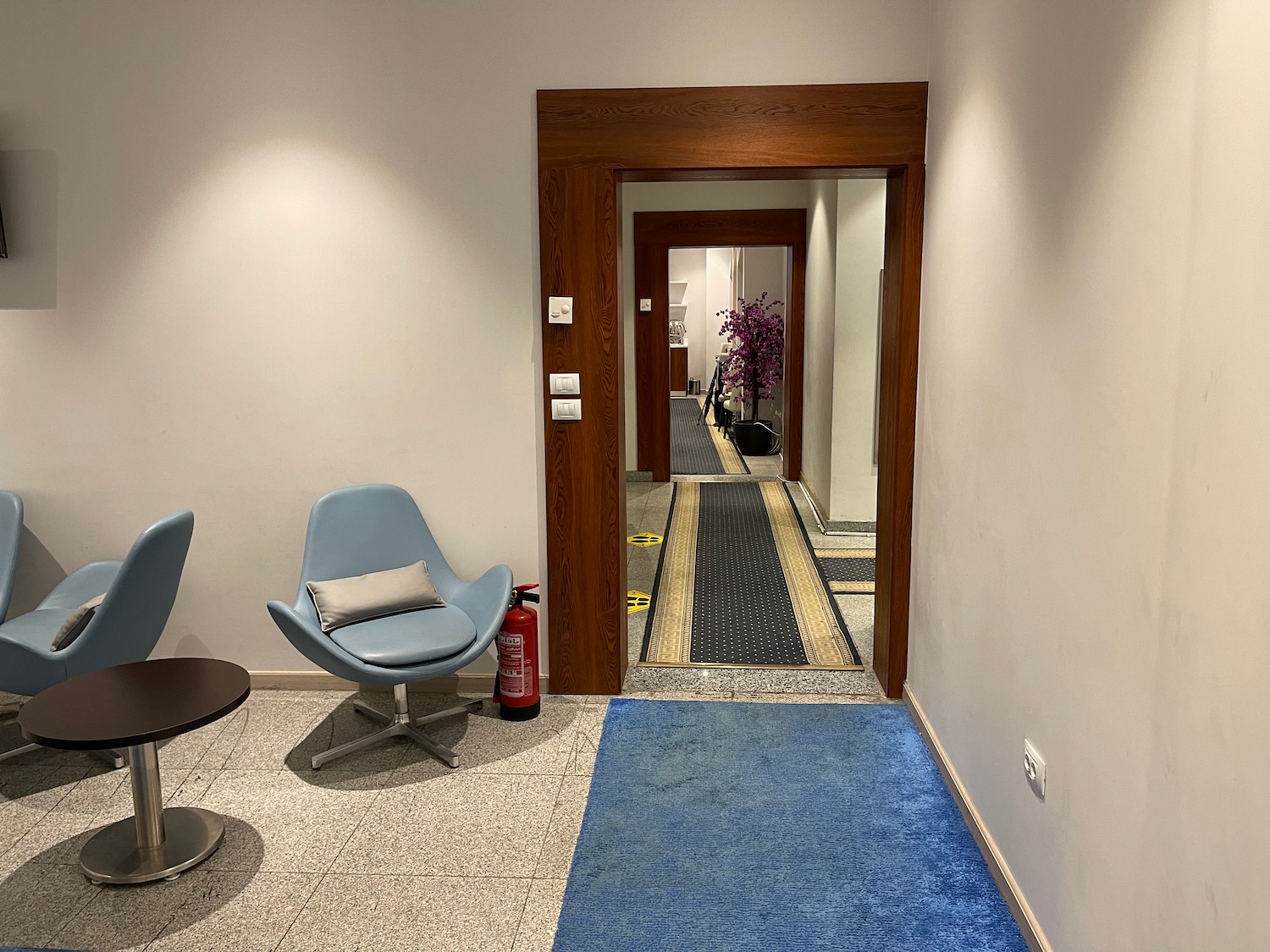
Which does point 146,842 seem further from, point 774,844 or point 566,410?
→ point 566,410

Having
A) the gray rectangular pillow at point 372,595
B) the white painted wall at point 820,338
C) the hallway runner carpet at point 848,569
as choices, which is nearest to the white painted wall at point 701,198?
the white painted wall at point 820,338

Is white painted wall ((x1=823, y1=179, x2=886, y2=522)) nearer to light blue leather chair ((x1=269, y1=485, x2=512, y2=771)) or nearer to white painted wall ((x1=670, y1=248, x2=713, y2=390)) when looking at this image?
light blue leather chair ((x1=269, y1=485, x2=512, y2=771))

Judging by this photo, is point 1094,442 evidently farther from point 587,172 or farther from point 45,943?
point 45,943

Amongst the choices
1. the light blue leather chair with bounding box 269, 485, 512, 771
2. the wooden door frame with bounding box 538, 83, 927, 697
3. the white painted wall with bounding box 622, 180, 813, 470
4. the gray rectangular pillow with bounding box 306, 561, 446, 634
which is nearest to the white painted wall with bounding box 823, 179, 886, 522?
the white painted wall with bounding box 622, 180, 813, 470

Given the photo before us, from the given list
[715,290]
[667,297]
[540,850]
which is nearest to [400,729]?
[540,850]

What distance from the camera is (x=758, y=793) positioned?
126 inches

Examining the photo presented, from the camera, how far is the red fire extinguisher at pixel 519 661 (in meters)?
3.73

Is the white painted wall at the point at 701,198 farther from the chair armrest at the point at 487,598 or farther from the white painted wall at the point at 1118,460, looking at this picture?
the white painted wall at the point at 1118,460

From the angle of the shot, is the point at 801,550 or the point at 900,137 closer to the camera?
the point at 900,137

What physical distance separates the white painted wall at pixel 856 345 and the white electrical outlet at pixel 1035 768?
13.5ft

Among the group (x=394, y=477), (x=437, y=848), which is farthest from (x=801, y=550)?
(x=437, y=848)

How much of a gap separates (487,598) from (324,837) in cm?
106

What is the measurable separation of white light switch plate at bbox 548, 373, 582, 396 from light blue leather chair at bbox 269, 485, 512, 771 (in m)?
→ 0.71

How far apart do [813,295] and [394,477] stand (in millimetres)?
4769
